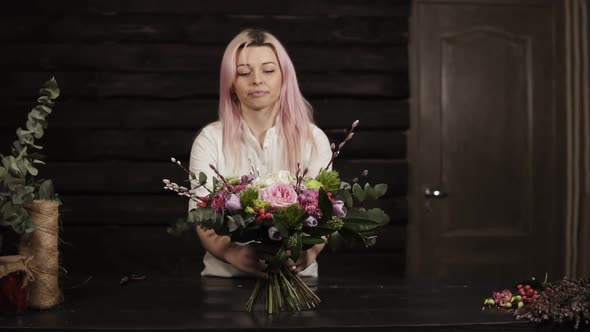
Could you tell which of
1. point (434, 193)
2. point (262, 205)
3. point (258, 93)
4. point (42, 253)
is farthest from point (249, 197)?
point (434, 193)

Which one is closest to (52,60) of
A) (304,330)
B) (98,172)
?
(98,172)

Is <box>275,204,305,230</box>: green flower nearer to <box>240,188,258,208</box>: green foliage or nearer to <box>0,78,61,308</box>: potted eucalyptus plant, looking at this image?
<box>240,188,258,208</box>: green foliage

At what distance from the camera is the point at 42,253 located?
2.12m

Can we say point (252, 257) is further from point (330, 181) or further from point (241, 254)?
point (330, 181)

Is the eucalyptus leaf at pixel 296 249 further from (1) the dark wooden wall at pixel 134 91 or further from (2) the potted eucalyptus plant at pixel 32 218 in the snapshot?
(1) the dark wooden wall at pixel 134 91

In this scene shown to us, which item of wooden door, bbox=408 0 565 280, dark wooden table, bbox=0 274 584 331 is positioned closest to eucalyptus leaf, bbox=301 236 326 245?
dark wooden table, bbox=0 274 584 331

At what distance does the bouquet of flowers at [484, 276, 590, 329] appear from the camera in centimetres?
196

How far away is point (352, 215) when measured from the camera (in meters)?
2.06

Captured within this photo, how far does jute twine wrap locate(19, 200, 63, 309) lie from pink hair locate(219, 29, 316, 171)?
2.92 feet

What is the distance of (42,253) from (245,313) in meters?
0.67

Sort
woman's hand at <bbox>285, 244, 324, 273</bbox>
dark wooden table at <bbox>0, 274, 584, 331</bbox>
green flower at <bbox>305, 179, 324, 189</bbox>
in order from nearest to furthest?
1. dark wooden table at <bbox>0, 274, 584, 331</bbox>
2. green flower at <bbox>305, 179, 324, 189</bbox>
3. woman's hand at <bbox>285, 244, 324, 273</bbox>

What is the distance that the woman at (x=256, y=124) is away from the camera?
275 cm

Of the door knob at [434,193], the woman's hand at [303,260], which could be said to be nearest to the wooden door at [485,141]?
the door knob at [434,193]

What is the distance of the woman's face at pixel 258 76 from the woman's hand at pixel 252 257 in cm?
74
